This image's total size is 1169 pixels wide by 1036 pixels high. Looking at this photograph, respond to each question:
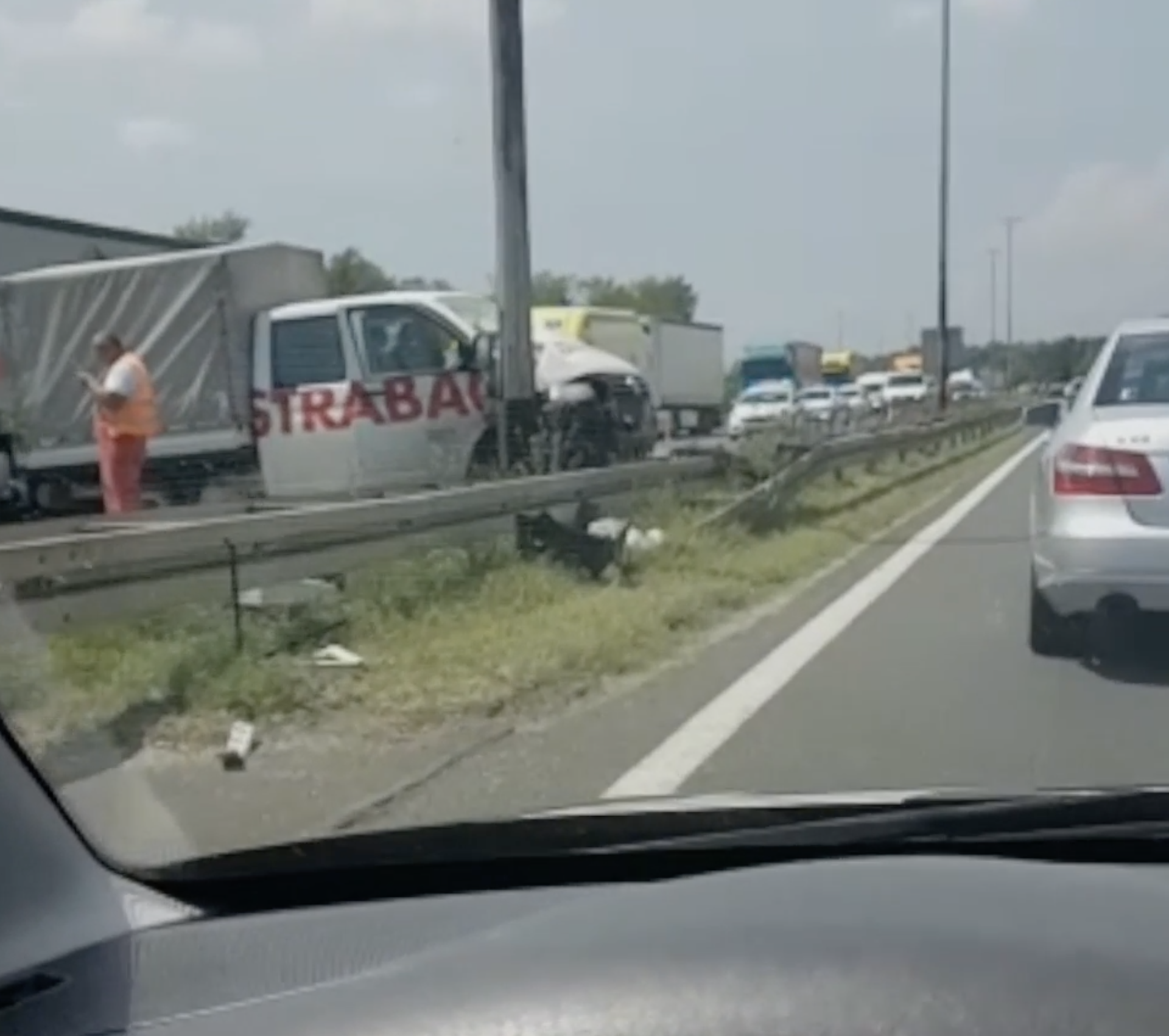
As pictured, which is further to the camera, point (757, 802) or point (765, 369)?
point (765, 369)

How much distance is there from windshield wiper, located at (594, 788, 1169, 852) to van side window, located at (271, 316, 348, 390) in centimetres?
1679

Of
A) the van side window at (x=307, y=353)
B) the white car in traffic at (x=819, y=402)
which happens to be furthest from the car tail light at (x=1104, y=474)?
the white car in traffic at (x=819, y=402)

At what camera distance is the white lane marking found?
7434mm

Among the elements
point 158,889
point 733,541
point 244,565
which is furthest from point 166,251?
point 158,889

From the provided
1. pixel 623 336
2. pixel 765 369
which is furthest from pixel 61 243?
pixel 765 369

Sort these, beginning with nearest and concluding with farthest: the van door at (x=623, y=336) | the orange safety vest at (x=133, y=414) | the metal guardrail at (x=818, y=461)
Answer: the orange safety vest at (x=133, y=414) < the metal guardrail at (x=818, y=461) < the van door at (x=623, y=336)

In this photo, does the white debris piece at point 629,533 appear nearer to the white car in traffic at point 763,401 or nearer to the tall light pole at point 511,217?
the tall light pole at point 511,217

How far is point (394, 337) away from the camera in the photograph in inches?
766

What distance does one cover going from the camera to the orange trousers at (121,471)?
1645 centimetres

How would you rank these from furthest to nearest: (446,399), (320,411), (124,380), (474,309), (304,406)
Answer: (474,309), (304,406), (320,411), (446,399), (124,380)

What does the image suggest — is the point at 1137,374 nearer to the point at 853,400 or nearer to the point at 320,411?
the point at 320,411

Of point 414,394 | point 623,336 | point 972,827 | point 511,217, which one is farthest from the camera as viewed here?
point 623,336

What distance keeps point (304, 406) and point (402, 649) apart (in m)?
9.54

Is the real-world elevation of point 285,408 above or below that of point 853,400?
above
